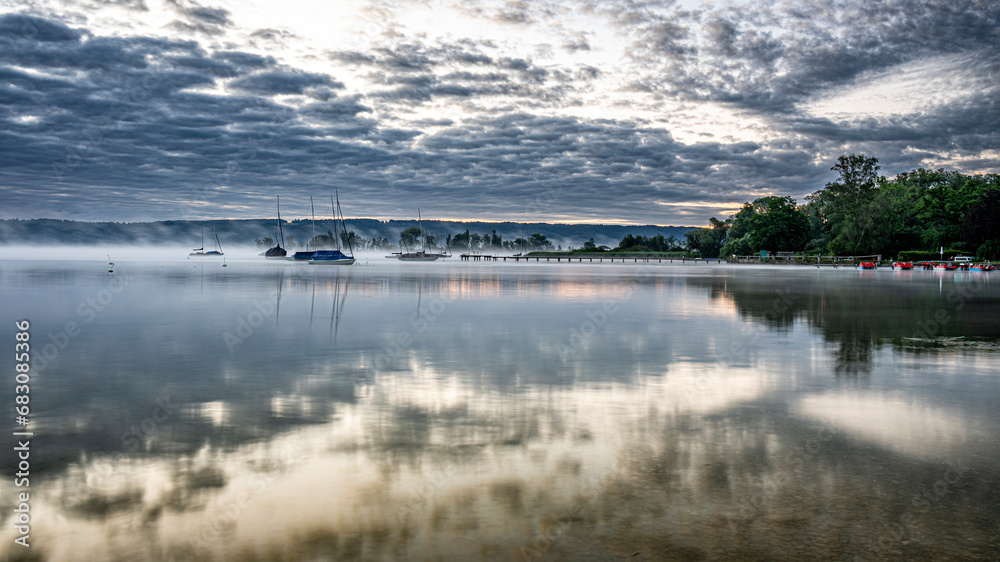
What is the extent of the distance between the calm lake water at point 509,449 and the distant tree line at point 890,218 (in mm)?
100508

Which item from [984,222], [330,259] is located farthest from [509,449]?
[330,259]

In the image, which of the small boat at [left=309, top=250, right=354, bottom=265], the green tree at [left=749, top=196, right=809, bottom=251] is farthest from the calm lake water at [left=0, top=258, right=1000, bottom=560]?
the green tree at [left=749, top=196, right=809, bottom=251]

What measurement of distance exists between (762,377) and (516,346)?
240 inches

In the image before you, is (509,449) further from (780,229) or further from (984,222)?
(780,229)

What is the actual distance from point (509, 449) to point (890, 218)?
145872 mm

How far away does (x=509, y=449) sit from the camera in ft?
25.3

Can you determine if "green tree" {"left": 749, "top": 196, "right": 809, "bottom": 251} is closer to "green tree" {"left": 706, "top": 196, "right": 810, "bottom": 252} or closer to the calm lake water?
"green tree" {"left": 706, "top": 196, "right": 810, "bottom": 252}

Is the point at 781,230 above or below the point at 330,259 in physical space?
above

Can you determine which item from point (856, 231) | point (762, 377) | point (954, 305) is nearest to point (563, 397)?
point (762, 377)

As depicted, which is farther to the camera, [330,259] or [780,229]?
[780,229]

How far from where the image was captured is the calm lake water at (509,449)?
538cm

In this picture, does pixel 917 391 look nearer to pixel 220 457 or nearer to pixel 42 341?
pixel 220 457

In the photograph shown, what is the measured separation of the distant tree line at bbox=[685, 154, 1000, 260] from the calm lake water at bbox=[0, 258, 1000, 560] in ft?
330

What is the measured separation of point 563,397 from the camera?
10633 mm
